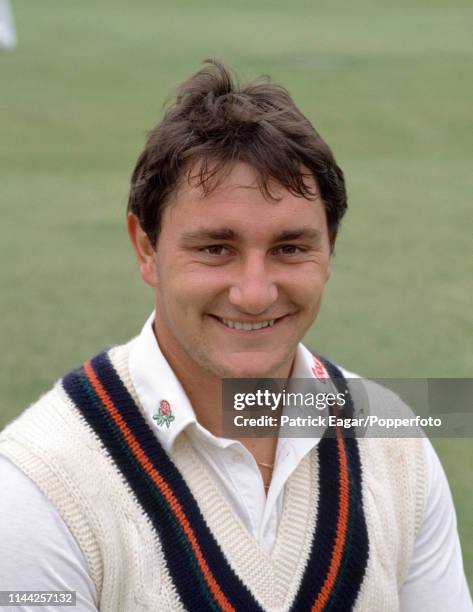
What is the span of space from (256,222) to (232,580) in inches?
18.4

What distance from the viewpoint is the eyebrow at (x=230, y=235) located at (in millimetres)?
1488

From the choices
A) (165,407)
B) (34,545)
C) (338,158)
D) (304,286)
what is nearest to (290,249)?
(304,286)

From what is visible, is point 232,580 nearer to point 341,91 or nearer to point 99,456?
point 99,456

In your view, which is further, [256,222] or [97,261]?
[97,261]

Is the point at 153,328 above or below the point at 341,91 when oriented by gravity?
below

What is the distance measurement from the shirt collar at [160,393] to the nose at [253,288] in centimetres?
14

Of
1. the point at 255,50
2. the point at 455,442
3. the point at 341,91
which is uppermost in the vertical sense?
the point at 255,50

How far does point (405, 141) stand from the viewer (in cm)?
855

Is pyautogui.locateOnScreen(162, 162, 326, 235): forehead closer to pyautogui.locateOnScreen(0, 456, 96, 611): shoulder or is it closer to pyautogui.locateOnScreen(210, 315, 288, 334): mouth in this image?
pyautogui.locateOnScreen(210, 315, 288, 334): mouth

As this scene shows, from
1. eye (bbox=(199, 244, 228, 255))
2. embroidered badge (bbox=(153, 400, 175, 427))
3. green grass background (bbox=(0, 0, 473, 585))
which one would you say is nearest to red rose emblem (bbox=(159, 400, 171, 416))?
embroidered badge (bbox=(153, 400, 175, 427))

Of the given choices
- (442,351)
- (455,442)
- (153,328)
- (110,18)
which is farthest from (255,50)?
(153,328)

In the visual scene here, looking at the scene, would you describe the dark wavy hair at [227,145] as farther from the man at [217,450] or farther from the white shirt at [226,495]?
the white shirt at [226,495]

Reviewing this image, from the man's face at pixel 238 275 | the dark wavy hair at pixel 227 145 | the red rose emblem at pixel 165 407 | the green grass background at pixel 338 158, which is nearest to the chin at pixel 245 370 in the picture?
the man's face at pixel 238 275

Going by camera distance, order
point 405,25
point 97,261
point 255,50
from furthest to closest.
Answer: point 405,25
point 255,50
point 97,261
